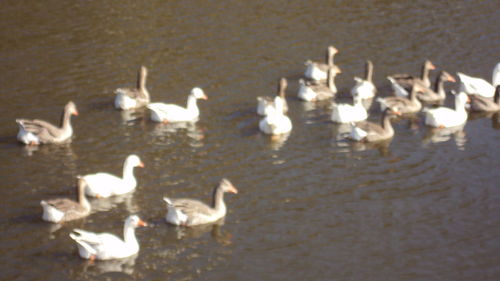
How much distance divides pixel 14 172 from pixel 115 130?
3.15 m

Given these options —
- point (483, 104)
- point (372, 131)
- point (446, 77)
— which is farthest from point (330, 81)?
point (483, 104)

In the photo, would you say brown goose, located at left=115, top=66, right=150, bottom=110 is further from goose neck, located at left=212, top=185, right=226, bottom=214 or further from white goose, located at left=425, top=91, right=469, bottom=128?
white goose, located at left=425, top=91, right=469, bottom=128

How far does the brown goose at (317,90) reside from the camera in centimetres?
2311

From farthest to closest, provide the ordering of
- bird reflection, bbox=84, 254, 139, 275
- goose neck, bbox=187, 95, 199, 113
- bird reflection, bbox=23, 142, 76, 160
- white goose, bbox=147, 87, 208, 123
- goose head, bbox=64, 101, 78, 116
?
goose neck, bbox=187, 95, 199, 113, white goose, bbox=147, 87, 208, 123, goose head, bbox=64, 101, 78, 116, bird reflection, bbox=23, 142, 76, 160, bird reflection, bbox=84, 254, 139, 275

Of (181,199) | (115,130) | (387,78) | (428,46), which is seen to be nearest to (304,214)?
(181,199)

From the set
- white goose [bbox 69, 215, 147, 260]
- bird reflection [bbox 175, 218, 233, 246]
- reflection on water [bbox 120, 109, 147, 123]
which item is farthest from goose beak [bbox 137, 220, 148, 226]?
reflection on water [bbox 120, 109, 147, 123]

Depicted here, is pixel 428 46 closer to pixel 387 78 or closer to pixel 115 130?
pixel 387 78

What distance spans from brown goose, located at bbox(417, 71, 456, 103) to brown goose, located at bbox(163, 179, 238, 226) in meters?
8.41

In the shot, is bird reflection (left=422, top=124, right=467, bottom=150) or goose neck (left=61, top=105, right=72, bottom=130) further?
goose neck (left=61, top=105, right=72, bottom=130)

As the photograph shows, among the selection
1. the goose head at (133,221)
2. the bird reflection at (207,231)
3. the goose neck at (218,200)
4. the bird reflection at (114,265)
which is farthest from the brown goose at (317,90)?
the bird reflection at (114,265)

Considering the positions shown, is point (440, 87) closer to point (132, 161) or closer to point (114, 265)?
point (132, 161)

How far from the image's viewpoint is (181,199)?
1659 cm

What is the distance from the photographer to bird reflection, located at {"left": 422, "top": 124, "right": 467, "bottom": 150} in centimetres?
2055

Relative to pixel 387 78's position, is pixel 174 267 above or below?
below
